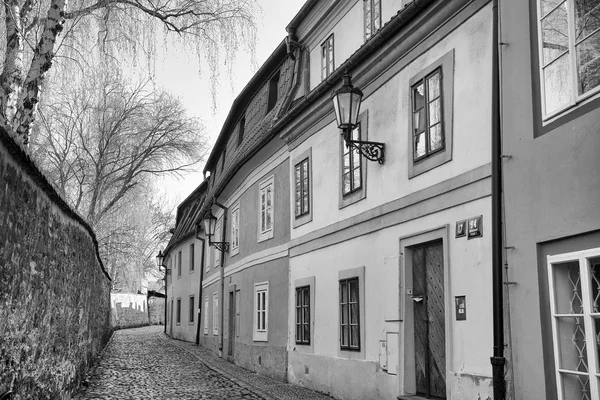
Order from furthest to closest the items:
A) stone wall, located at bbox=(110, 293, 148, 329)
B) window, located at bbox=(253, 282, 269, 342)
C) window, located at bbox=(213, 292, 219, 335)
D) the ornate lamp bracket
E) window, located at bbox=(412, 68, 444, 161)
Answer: stone wall, located at bbox=(110, 293, 148, 329), window, located at bbox=(213, 292, 219, 335), window, located at bbox=(253, 282, 269, 342), the ornate lamp bracket, window, located at bbox=(412, 68, 444, 161)

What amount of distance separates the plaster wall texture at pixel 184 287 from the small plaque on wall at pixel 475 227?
71.5 ft

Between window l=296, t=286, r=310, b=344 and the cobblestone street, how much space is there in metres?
0.90

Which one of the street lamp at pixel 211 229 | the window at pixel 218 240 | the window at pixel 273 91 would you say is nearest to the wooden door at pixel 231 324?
the street lamp at pixel 211 229

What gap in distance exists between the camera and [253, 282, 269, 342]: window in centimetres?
1563

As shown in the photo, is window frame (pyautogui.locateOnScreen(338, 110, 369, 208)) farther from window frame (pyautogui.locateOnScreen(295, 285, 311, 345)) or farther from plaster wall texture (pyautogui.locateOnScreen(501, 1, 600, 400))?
plaster wall texture (pyautogui.locateOnScreen(501, 1, 600, 400))

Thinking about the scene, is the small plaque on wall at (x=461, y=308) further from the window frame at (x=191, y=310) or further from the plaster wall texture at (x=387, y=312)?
the window frame at (x=191, y=310)

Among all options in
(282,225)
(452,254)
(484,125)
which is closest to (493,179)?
(484,125)

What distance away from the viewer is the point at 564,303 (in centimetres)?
585

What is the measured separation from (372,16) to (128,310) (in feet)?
119

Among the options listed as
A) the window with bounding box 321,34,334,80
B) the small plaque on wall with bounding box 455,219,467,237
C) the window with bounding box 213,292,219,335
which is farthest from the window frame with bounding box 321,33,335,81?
the window with bounding box 213,292,219,335

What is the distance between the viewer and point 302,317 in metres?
13.3

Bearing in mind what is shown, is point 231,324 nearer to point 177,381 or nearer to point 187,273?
point 177,381

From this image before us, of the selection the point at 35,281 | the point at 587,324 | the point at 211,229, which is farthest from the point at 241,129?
the point at 587,324

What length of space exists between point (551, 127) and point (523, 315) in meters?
1.68
